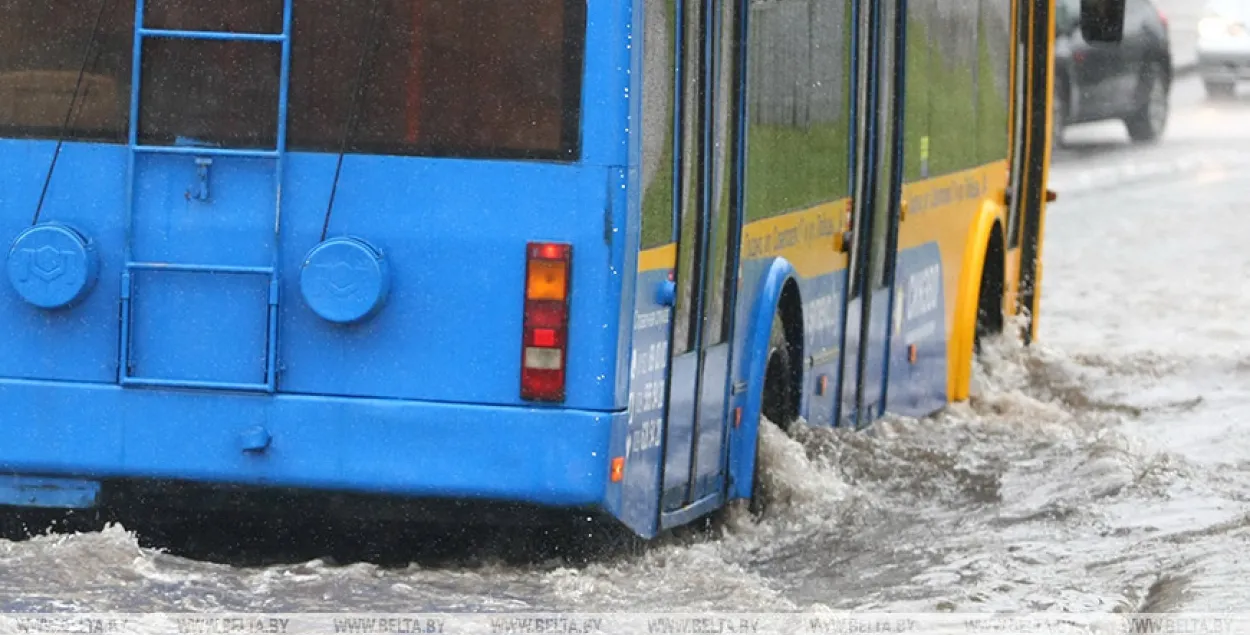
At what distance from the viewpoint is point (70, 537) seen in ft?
26.8

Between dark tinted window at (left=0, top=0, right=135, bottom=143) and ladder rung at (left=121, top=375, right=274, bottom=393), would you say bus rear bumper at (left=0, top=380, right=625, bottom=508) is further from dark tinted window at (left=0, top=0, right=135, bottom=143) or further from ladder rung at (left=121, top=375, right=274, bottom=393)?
dark tinted window at (left=0, top=0, right=135, bottom=143)

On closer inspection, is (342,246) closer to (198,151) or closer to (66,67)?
(198,151)

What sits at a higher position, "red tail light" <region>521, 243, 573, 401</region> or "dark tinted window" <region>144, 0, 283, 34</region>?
"dark tinted window" <region>144, 0, 283, 34</region>

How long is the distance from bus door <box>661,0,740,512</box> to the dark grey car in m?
21.7

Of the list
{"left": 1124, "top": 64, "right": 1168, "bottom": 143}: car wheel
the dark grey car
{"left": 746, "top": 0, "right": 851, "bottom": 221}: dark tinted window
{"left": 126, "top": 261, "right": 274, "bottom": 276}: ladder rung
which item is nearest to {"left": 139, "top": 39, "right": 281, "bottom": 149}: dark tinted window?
{"left": 126, "top": 261, "right": 274, "bottom": 276}: ladder rung

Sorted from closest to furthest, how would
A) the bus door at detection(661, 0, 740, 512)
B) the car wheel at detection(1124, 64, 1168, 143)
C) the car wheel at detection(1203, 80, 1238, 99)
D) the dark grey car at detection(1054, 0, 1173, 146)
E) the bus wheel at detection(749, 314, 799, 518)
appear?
1. the bus door at detection(661, 0, 740, 512)
2. the bus wheel at detection(749, 314, 799, 518)
3. the dark grey car at detection(1054, 0, 1173, 146)
4. the car wheel at detection(1124, 64, 1168, 143)
5. the car wheel at detection(1203, 80, 1238, 99)

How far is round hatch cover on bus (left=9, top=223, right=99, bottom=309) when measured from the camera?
777 cm

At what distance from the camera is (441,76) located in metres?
7.67

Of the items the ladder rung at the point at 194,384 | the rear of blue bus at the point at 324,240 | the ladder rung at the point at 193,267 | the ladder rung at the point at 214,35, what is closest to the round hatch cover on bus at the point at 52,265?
Answer: the rear of blue bus at the point at 324,240

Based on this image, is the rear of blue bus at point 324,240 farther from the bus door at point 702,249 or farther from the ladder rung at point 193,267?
the bus door at point 702,249

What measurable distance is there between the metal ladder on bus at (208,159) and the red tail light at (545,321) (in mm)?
663

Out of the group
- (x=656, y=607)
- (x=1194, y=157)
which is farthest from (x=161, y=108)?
(x=1194, y=157)

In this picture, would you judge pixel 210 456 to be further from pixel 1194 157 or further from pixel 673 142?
pixel 1194 157

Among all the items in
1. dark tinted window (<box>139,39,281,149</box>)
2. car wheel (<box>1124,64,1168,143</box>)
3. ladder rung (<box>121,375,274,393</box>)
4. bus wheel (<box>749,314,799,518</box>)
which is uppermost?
car wheel (<box>1124,64,1168,143</box>)
